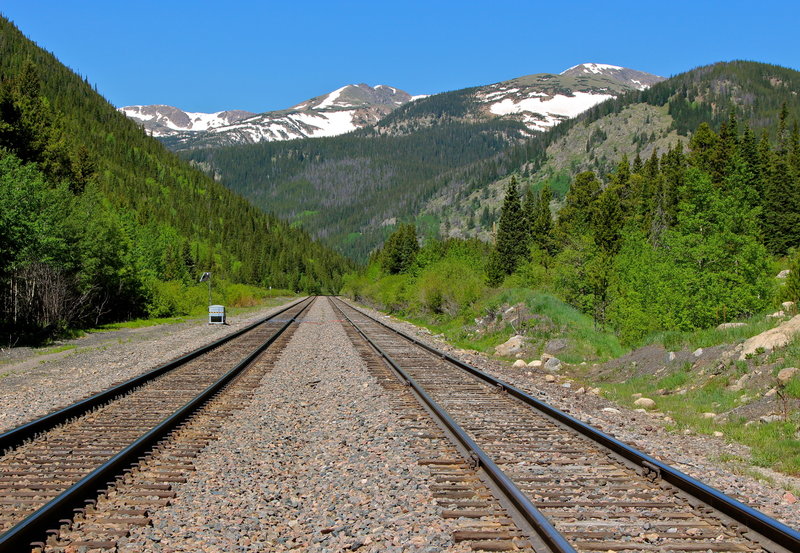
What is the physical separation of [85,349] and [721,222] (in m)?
20.1

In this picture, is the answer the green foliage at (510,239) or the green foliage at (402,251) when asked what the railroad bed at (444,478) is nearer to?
the green foliage at (510,239)

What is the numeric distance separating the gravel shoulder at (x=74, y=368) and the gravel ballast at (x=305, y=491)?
11.6 ft

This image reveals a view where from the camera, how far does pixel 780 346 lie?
32.7ft

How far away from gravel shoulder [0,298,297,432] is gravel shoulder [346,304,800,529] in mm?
8295

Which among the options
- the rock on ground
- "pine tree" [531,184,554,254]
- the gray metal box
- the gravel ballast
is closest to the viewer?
the gravel ballast

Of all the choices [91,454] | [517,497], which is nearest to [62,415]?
[91,454]

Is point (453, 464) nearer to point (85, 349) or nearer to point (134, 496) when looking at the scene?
point (134, 496)

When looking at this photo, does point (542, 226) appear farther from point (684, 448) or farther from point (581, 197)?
point (684, 448)

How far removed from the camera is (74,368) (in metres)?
14.1

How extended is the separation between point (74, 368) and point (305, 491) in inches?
448

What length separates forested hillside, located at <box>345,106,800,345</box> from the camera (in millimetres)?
14797

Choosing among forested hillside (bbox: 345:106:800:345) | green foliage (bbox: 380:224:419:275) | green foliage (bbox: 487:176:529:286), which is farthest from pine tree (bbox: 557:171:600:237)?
green foliage (bbox: 380:224:419:275)

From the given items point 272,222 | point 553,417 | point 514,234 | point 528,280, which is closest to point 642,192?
point 514,234

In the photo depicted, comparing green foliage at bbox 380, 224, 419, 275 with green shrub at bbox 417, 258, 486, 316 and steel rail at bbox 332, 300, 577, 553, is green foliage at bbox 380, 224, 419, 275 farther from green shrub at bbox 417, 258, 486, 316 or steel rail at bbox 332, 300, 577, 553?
steel rail at bbox 332, 300, 577, 553
